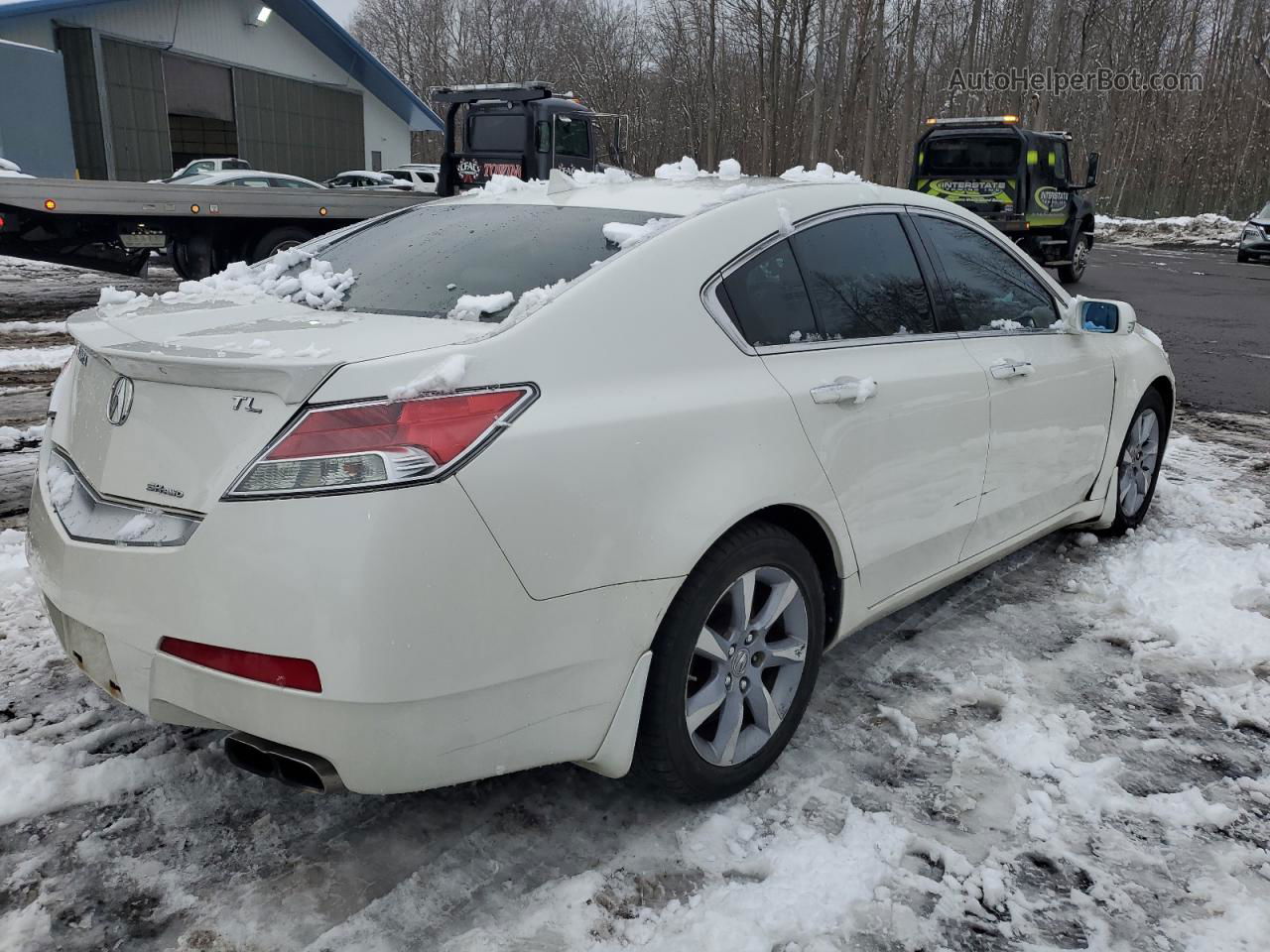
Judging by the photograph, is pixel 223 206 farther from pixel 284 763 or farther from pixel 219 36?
pixel 219 36

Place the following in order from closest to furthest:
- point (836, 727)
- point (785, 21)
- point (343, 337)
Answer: point (343, 337) → point (836, 727) → point (785, 21)

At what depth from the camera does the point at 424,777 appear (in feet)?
7.02

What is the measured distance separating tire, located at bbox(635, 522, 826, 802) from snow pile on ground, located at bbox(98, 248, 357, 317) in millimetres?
1311

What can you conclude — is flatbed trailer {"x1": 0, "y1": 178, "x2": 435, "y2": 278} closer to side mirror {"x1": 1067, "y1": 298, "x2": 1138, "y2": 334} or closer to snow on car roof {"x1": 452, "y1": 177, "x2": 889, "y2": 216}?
snow on car roof {"x1": 452, "y1": 177, "x2": 889, "y2": 216}

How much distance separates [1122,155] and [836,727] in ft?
153

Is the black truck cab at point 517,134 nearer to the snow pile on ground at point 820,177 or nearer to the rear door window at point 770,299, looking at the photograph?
the snow pile on ground at point 820,177

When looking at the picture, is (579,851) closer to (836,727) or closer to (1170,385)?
(836,727)

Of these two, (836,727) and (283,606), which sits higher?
(283,606)

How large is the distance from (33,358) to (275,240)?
4.04 metres

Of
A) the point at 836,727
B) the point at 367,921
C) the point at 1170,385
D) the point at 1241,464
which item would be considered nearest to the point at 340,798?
the point at 367,921

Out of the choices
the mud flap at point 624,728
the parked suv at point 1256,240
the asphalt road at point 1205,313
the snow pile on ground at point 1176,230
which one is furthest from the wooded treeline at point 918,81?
the mud flap at point 624,728

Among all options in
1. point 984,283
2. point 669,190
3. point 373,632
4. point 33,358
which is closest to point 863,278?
point 669,190

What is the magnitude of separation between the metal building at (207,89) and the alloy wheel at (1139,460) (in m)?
25.0

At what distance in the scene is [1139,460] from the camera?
4.88 m
